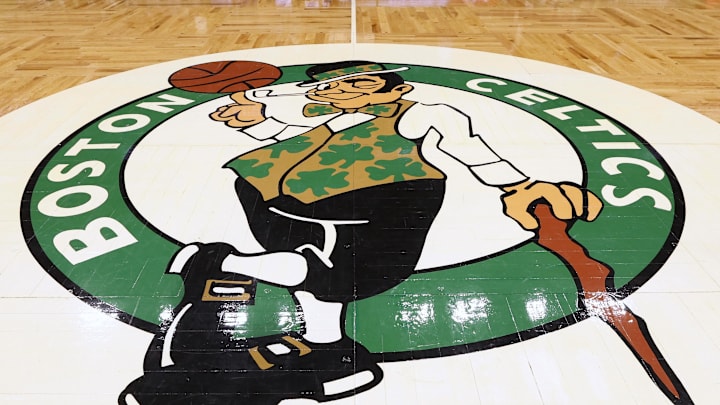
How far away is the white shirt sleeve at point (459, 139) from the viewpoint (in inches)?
115

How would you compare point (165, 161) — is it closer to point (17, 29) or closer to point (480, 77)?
point (480, 77)

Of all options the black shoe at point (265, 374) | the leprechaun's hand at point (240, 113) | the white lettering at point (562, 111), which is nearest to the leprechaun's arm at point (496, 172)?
the white lettering at point (562, 111)

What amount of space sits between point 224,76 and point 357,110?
4.05 ft

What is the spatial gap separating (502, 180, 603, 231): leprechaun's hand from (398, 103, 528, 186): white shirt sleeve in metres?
0.10

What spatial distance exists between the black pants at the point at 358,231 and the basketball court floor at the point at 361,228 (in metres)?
0.01

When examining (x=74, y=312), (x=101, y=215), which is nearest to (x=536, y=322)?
(x=74, y=312)

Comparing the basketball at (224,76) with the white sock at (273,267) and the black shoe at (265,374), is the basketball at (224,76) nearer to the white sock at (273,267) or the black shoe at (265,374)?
the white sock at (273,267)

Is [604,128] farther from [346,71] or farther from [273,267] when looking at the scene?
[273,267]

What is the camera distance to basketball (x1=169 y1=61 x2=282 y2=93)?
4.12 m

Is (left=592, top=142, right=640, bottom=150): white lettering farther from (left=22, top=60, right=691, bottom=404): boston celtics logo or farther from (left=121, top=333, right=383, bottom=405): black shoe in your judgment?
(left=121, top=333, right=383, bottom=405): black shoe

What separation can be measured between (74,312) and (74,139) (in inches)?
63.4

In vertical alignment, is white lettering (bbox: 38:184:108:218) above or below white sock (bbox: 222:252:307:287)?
above

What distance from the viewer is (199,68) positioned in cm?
453

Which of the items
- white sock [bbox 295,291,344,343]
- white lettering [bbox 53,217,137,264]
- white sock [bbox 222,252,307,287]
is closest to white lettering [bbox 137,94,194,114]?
white lettering [bbox 53,217,137,264]
